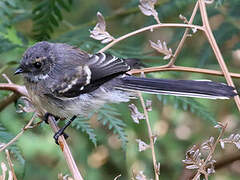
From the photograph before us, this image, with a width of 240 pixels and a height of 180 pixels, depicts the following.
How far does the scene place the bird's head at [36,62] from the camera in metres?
3.07

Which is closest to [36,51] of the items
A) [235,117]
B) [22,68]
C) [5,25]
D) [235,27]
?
[22,68]

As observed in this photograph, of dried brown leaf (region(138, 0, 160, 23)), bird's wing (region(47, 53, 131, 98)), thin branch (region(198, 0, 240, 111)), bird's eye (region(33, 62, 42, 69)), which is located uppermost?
dried brown leaf (region(138, 0, 160, 23))

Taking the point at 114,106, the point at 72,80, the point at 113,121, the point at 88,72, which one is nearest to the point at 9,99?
the point at 72,80

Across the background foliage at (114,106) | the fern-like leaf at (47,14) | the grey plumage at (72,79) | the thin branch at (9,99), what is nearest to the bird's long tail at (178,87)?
the grey plumage at (72,79)

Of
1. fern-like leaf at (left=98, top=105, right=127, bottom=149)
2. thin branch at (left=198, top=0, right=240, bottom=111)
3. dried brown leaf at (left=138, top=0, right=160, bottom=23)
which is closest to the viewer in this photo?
thin branch at (left=198, top=0, right=240, bottom=111)

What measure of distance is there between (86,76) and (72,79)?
0.10m

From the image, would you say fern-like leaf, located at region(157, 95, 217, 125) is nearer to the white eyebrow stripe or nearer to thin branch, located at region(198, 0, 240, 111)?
the white eyebrow stripe

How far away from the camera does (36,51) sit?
309 centimetres

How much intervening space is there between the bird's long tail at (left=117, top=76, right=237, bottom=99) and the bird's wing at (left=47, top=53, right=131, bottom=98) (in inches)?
4.8

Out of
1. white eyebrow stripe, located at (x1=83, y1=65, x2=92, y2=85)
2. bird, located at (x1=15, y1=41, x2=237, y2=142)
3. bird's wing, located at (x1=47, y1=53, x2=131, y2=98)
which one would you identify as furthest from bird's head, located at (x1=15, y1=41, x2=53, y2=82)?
white eyebrow stripe, located at (x1=83, y1=65, x2=92, y2=85)

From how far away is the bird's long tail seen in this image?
247 cm

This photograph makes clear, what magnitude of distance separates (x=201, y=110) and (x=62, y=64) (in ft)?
3.37

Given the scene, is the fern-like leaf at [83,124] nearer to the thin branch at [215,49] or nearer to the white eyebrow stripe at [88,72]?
the white eyebrow stripe at [88,72]

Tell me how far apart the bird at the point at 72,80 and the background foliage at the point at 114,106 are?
0.12 meters
